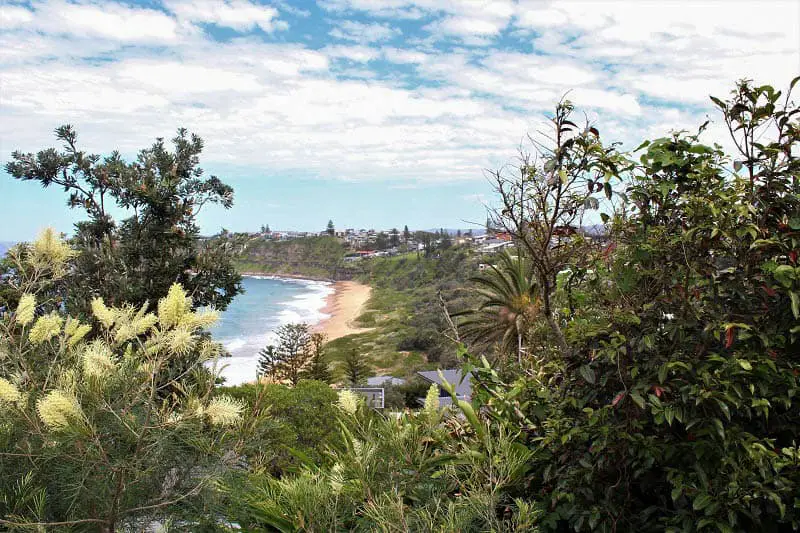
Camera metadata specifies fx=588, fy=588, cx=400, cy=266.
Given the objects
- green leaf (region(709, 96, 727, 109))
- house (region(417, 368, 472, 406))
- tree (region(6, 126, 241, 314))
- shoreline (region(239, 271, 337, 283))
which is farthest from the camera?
shoreline (region(239, 271, 337, 283))

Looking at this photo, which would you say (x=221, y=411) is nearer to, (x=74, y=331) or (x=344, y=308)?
(x=74, y=331)

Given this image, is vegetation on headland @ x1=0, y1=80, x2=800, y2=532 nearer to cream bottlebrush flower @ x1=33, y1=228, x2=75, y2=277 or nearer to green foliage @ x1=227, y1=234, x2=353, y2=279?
cream bottlebrush flower @ x1=33, y1=228, x2=75, y2=277

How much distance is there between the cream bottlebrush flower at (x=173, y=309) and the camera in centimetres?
139

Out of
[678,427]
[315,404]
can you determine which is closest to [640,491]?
[678,427]

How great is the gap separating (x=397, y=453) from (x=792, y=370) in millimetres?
1200

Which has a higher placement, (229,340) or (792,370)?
(792,370)

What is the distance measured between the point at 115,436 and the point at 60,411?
0.50ft

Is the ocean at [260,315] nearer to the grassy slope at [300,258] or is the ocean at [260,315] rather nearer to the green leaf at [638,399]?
the grassy slope at [300,258]

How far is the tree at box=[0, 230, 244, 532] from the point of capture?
137cm

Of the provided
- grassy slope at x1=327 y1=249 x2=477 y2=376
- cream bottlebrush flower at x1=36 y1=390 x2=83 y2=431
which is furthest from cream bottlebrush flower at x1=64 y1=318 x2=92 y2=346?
grassy slope at x1=327 y1=249 x2=477 y2=376

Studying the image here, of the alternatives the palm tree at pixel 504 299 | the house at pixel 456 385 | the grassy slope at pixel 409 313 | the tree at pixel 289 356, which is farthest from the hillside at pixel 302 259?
the palm tree at pixel 504 299

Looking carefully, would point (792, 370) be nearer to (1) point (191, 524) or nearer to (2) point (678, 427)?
(2) point (678, 427)

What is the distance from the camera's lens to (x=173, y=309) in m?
1.39

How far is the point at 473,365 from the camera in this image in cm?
243
